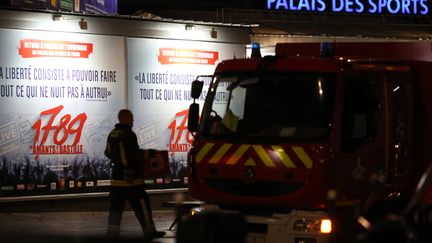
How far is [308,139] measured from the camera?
10.3 meters

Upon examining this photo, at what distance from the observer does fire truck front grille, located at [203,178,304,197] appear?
10273 millimetres

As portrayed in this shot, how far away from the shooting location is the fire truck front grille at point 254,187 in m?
10.3

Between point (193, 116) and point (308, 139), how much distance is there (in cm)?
174

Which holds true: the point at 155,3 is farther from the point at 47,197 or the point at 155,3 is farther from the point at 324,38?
the point at 47,197

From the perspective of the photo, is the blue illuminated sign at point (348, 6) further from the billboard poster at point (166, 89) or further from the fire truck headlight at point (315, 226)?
the fire truck headlight at point (315, 226)

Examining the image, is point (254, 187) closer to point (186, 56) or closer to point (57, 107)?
point (57, 107)

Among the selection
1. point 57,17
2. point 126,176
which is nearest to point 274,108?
point 126,176

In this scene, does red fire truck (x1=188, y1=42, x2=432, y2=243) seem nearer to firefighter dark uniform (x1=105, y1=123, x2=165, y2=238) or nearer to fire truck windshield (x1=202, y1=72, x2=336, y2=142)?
fire truck windshield (x1=202, y1=72, x2=336, y2=142)

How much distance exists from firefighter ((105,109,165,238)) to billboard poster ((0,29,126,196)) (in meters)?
3.11

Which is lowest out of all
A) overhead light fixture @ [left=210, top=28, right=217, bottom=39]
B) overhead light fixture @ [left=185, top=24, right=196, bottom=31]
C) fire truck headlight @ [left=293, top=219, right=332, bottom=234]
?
fire truck headlight @ [left=293, top=219, right=332, bottom=234]

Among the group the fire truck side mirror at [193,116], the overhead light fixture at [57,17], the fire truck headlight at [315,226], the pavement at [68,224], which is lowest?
the pavement at [68,224]

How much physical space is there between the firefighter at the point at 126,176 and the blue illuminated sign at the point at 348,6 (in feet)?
32.2

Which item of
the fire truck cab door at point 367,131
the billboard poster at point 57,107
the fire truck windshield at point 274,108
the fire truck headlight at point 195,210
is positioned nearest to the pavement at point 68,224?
the billboard poster at point 57,107

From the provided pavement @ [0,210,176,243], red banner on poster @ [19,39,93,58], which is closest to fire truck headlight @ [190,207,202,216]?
pavement @ [0,210,176,243]
